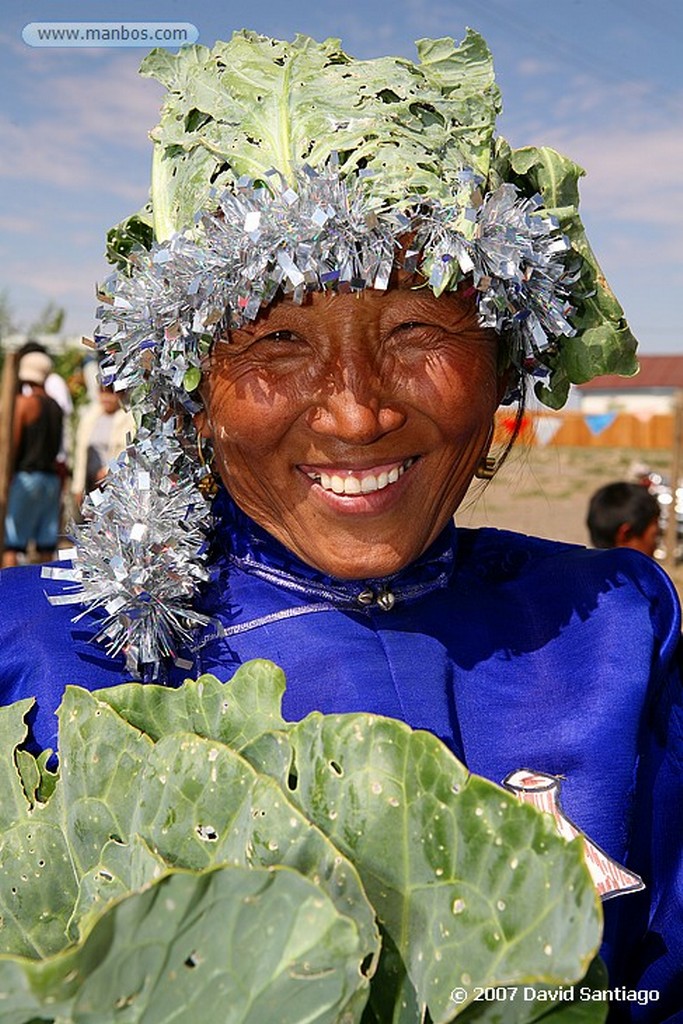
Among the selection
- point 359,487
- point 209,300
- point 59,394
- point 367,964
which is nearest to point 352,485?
point 359,487

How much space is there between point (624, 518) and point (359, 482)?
376cm

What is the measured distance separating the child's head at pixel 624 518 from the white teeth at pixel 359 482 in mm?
3708

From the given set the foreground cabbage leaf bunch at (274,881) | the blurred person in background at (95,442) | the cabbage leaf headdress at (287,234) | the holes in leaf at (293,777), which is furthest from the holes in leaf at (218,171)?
the blurred person in background at (95,442)

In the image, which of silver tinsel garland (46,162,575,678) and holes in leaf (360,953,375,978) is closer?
holes in leaf (360,953,375,978)

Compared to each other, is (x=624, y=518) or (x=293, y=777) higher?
(x=293, y=777)

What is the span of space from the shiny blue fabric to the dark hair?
3.43 m

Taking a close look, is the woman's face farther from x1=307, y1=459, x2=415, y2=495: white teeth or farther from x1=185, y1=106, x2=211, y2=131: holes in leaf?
x1=185, y1=106, x2=211, y2=131: holes in leaf

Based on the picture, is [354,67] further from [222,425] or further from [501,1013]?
[501,1013]

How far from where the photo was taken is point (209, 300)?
4.65ft

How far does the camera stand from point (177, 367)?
1.49 m

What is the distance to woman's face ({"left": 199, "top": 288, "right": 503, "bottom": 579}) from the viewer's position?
1.41m

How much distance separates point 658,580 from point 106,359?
0.82m

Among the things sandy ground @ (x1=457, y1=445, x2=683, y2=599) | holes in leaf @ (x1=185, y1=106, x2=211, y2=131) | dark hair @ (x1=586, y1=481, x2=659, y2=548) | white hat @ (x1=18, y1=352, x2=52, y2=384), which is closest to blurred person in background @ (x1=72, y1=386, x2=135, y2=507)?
white hat @ (x1=18, y1=352, x2=52, y2=384)

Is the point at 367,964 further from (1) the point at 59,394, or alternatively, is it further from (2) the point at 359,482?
(1) the point at 59,394
